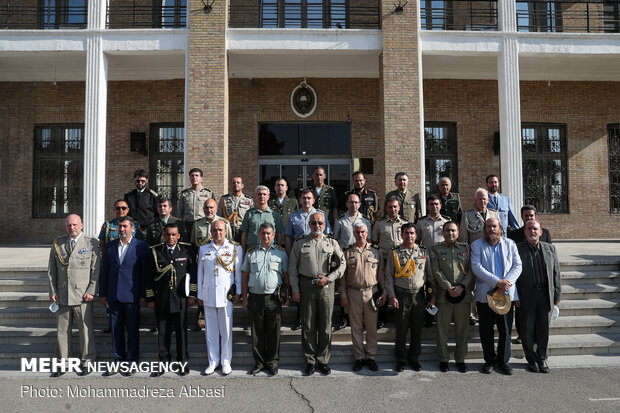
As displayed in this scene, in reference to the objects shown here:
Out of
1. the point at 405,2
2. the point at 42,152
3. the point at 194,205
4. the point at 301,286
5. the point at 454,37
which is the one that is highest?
the point at 405,2

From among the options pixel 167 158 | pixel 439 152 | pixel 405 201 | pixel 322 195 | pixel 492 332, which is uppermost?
pixel 439 152

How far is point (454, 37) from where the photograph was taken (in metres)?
10.2

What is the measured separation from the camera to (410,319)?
5.04 m

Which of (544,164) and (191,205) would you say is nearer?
(191,205)

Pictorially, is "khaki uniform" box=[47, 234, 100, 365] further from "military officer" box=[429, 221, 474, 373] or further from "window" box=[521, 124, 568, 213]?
"window" box=[521, 124, 568, 213]

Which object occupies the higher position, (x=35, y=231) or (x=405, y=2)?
(x=405, y=2)

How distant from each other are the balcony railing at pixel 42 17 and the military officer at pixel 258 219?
404 inches

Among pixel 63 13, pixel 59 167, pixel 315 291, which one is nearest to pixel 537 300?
pixel 315 291

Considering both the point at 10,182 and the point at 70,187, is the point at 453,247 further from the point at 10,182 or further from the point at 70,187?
the point at 10,182

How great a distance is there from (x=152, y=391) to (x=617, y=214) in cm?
1448

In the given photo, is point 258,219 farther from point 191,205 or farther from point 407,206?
point 407,206

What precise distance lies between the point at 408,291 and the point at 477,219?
1.64 meters

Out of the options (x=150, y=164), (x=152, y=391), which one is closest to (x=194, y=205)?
(x=152, y=391)

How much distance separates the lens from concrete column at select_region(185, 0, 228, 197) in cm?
949
